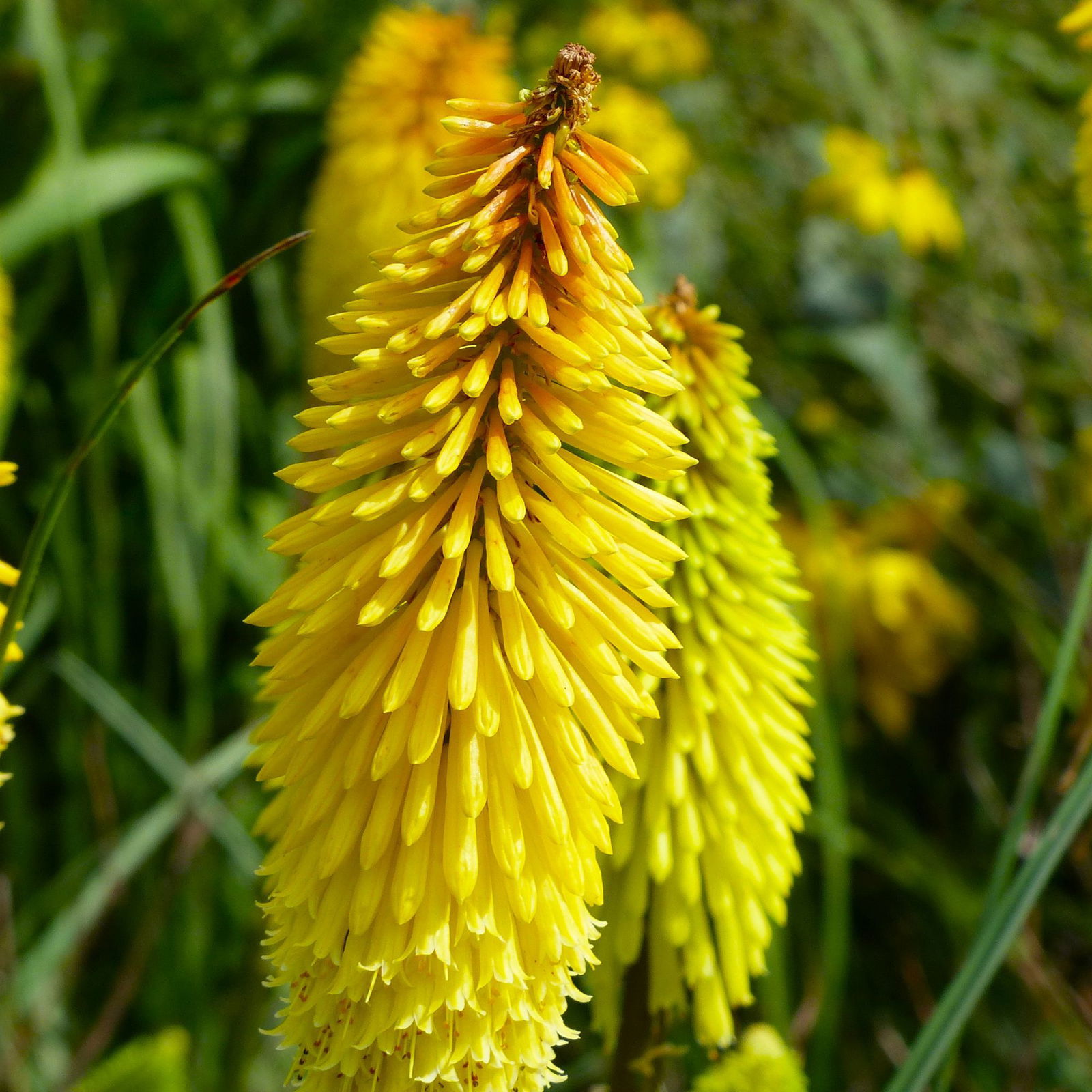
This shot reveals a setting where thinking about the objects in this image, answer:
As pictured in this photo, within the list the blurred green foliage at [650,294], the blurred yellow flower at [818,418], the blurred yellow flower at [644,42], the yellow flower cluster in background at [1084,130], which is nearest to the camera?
the yellow flower cluster in background at [1084,130]

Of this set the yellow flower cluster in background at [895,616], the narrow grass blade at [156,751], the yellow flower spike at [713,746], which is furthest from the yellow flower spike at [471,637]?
the yellow flower cluster in background at [895,616]

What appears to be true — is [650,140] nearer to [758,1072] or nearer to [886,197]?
[886,197]

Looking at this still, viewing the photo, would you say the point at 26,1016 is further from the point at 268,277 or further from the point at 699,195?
the point at 699,195

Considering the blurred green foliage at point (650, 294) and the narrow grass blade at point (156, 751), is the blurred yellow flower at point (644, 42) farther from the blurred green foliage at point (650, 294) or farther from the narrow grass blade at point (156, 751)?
the narrow grass blade at point (156, 751)

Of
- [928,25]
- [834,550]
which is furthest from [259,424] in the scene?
[928,25]

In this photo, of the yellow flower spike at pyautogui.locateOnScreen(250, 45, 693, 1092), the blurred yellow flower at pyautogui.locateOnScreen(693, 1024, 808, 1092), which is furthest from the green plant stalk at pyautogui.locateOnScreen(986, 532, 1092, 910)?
the yellow flower spike at pyautogui.locateOnScreen(250, 45, 693, 1092)

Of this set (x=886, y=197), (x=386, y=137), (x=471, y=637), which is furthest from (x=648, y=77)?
(x=471, y=637)

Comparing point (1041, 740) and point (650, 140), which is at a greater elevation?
point (650, 140)
